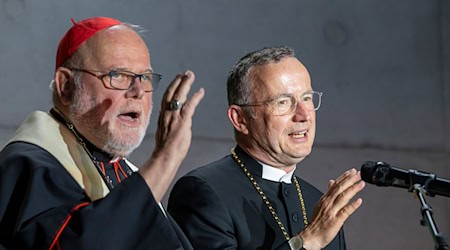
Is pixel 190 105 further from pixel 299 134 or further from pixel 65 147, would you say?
pixel 299 134

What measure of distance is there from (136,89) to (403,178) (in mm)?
1053

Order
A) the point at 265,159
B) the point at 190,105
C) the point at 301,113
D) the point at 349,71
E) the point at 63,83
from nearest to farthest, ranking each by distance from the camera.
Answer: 1. the point at 190,105
2. the point at 63,83
3. the point at 301,113
4. the point at 265,159
5. the point at 349,71

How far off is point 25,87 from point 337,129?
2.49m

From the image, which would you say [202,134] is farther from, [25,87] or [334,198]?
[334,198]

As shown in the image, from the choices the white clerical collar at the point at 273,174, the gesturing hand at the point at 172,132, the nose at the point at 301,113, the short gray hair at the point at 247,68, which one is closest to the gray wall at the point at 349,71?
the short gray hair at the point at 247,68

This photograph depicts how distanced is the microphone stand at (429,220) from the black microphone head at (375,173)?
130mm

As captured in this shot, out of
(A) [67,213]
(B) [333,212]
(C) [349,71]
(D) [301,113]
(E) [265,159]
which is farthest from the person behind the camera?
(C) [349,71]

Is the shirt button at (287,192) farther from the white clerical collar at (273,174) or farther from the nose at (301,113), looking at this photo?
the nose at (301,113)

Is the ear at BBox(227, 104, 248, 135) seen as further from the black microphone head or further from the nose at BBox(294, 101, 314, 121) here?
the black microphone head

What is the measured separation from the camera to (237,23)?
221 inches

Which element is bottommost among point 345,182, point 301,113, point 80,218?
point 345,182

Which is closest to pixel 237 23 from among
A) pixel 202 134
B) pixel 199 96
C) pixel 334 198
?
pixel 202 134

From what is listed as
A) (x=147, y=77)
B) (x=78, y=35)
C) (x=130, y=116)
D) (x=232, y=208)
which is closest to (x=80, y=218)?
(x=130, y=116)

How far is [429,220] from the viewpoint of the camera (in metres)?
2.66
